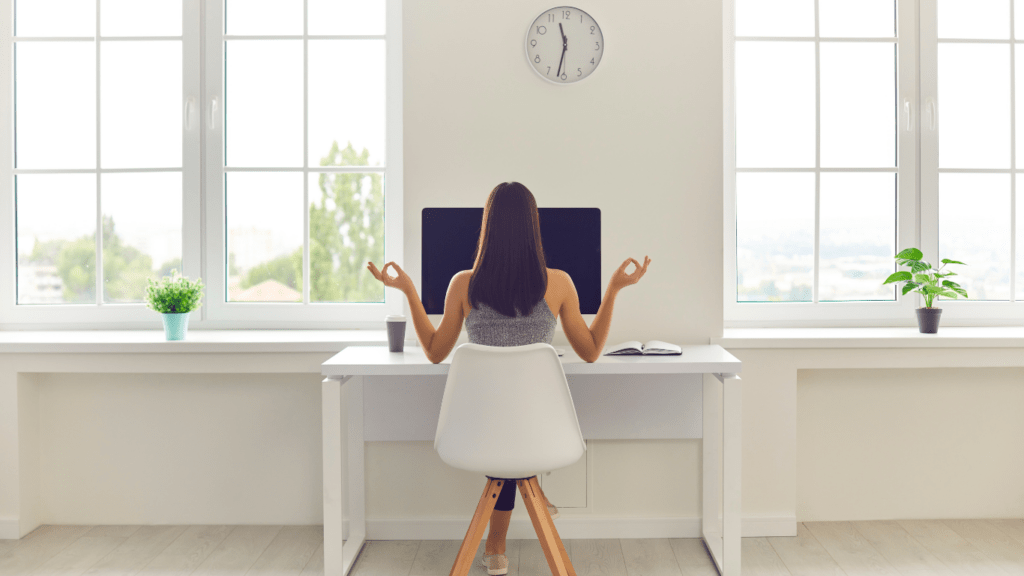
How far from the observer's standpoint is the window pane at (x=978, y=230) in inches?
109

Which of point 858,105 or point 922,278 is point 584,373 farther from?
point 858,105

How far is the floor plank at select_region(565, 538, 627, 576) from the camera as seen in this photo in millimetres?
2170

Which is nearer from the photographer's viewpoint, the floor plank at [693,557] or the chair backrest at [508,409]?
the chair backrest at [508,409]

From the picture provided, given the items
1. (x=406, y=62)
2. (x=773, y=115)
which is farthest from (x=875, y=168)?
(x=406, y=62)

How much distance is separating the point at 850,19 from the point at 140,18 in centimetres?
286

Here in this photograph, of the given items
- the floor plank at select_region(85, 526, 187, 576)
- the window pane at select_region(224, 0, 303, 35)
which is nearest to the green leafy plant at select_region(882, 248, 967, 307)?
the window pane at select_region(224, 0, 303, 35)

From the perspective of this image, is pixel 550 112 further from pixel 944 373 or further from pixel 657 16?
pixel 944 373

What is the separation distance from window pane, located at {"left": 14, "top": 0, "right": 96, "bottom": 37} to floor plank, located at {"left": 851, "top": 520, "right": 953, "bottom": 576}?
3.54 meters

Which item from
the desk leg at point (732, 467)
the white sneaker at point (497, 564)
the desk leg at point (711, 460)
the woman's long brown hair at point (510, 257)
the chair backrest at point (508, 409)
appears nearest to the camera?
the chair backrest at point (508, 409)

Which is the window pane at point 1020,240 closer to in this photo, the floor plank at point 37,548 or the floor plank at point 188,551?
the floor plank at point 188,551

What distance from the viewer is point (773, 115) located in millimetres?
2729

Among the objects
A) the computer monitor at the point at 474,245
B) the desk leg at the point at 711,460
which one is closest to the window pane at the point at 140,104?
the computer monitor at the point at 474,245

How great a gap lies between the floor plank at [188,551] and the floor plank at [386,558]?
20.6 inches

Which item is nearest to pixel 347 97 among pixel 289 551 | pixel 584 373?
pixel 584 373
